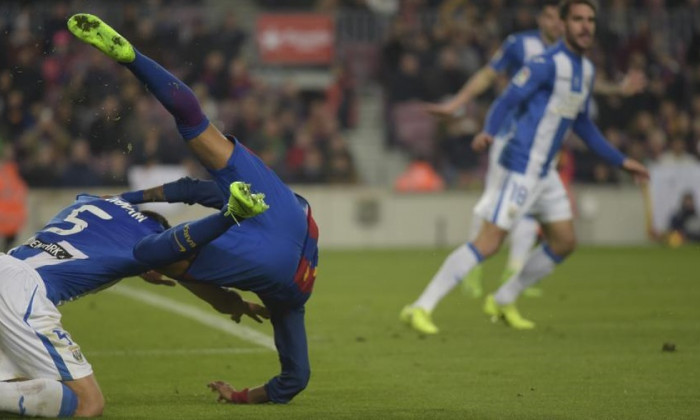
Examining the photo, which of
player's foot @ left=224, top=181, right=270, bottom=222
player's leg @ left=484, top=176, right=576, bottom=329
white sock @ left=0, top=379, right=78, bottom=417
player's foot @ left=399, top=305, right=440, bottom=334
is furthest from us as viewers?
player's leg @ left=484, top=176, right=576, bottom=329

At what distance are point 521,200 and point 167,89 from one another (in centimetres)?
411

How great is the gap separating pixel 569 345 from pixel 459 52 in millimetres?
12909

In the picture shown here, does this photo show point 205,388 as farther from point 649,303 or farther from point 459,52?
point 459,52

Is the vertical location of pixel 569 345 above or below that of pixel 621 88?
below

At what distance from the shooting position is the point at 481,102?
21.0 m

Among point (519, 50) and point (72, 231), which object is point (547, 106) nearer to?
point (519, 50)

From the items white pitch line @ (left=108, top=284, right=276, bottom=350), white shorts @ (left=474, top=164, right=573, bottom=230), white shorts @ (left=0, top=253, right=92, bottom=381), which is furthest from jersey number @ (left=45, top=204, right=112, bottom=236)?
white shorts @ (left=474, top=164, right=573, bottom=230)

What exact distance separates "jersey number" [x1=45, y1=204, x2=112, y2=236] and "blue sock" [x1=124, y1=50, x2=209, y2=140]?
21.9 inches

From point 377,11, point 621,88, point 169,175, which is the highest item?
point 621,88

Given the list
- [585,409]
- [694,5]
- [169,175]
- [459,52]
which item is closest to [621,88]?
[585,409]

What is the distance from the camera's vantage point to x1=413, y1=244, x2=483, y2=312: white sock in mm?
9703

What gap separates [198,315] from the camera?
11227 millimetres

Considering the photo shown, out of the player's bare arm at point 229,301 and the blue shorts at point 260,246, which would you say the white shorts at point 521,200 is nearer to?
the player's bare arm at point 229,301

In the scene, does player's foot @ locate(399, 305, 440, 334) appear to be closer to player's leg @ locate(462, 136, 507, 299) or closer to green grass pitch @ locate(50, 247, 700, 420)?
green grass pitch @ locate(50, 247, 700, 420)
